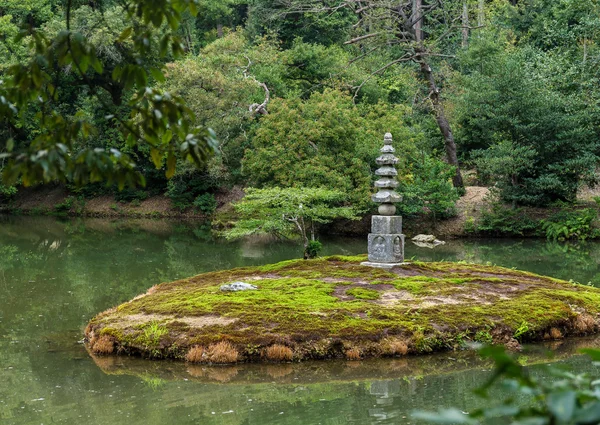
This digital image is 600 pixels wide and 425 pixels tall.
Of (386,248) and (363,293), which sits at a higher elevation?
(386,248)

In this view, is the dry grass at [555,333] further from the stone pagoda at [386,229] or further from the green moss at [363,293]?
the stone pagoda at [386,229]

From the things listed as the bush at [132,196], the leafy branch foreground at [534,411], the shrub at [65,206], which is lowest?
the shrub at [65,206]

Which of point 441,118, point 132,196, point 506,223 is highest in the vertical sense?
point 441,118

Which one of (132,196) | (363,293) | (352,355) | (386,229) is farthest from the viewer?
(132,196)

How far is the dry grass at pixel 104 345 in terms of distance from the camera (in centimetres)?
1027

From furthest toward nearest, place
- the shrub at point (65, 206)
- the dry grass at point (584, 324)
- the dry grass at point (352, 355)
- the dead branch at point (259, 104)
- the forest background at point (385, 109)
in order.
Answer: the shrub at point (65, 206)
the dead branch at point (259, 104)
the forest background at point (385, 109)
the dry grass at point (584, 324)
the dry grass at point (352, 355)

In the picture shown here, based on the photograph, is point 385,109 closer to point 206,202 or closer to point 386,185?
point 206,202

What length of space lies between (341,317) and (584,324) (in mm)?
3644

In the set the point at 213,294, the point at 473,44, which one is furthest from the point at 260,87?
the point at 213,294

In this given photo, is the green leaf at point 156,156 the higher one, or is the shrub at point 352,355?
the green leaf at point 156,156

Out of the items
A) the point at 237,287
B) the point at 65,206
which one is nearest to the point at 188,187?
the point at 65,206

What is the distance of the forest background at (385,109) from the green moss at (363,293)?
5895 mm

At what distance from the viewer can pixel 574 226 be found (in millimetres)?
23266

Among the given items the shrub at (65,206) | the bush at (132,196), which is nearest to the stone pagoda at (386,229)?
the bush at (132,196)
